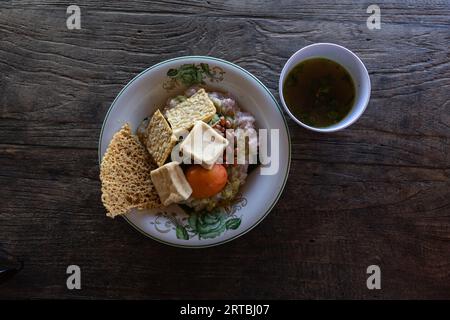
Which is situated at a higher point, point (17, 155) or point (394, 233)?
point (17, 155)

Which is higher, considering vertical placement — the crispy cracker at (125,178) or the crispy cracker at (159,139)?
the crispy cracker at (159,139)

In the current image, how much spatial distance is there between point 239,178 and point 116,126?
390 mm

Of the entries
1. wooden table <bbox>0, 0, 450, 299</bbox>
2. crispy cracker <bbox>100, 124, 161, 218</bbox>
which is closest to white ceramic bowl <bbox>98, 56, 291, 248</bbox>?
crispy cracker <bbox>100, 124, 161, 218</bbox>

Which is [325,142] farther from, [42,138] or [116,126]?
[42,138]

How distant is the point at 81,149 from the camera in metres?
1.38

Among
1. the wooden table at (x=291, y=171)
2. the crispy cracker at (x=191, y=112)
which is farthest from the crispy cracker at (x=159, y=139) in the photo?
the wooden table at (x=291, y=171)

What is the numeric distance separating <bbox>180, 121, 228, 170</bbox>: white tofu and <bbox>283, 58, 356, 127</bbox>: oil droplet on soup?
0.29 m

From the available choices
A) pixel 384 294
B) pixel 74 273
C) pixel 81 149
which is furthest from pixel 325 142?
pixel 74 273

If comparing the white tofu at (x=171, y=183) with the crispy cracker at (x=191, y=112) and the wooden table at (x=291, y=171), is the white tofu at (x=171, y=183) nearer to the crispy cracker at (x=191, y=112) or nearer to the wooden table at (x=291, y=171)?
the crispy cracker at (x=191, y=112)

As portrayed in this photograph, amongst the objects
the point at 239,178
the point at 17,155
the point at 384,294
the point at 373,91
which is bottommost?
the point at 384,294

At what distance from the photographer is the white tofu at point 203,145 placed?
115cm

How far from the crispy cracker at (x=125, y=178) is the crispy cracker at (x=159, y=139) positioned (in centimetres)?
5

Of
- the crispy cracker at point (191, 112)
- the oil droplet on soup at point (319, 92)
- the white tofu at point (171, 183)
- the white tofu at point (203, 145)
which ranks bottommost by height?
the white tofu at point (171, 183)

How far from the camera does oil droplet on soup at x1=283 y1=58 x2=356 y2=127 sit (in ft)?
4.34
